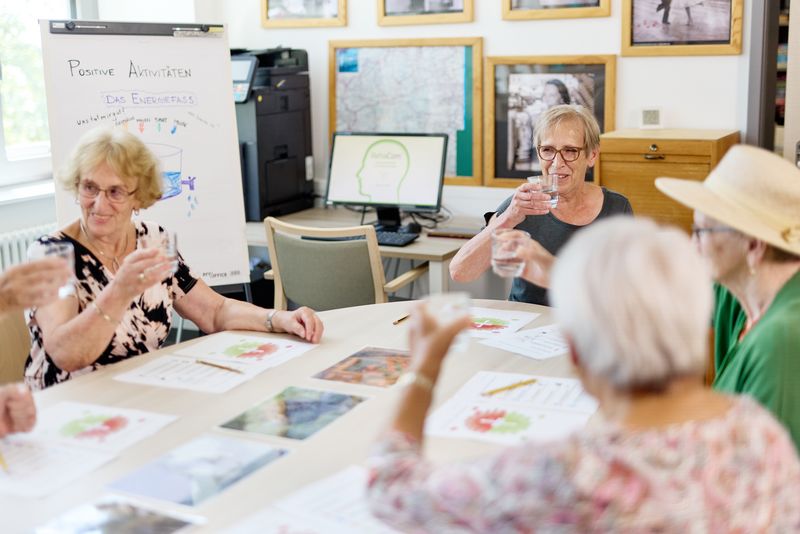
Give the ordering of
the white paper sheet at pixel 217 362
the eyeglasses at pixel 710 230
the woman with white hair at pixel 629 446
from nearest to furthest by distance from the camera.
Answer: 1. the woman with white hair at pixel 629 446
2. the eyeglasses at pixel 710 230
3. the white paper sheet at pixel 217 362

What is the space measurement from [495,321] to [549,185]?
458 millimetres

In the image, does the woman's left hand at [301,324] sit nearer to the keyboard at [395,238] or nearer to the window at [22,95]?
the keyboard at [395,238]

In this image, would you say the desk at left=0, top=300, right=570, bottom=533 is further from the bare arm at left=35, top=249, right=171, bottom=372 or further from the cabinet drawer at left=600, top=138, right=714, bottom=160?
the cabinet drawer at left=600, top=138, right=714, bottom=160

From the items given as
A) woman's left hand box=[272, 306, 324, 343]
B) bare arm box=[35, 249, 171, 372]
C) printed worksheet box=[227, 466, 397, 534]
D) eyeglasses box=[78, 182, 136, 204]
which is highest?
eyeglasses box=[78, 182, 136, 204]

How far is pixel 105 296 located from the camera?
2127mm

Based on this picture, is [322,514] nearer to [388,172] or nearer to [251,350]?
[251,350]

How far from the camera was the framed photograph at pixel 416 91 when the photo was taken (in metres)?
4.58

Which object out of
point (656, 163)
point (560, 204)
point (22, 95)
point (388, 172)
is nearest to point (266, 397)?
point (560, 204)

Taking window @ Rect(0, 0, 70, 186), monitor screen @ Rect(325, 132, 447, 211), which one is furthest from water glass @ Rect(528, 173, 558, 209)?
window @ Rect(0, 0, 70, 186)

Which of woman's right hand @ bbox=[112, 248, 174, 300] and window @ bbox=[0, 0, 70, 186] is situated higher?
window @ bbox=[0, 0, 70, 186]

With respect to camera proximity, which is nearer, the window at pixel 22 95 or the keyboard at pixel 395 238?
the keyboard at pixel 395 238

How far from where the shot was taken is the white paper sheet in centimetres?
211

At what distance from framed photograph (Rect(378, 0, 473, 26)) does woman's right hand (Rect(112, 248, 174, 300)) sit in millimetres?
2808

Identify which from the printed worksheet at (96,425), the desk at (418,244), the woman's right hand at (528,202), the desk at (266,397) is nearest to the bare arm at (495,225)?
the woman's right hand at (528,202)
